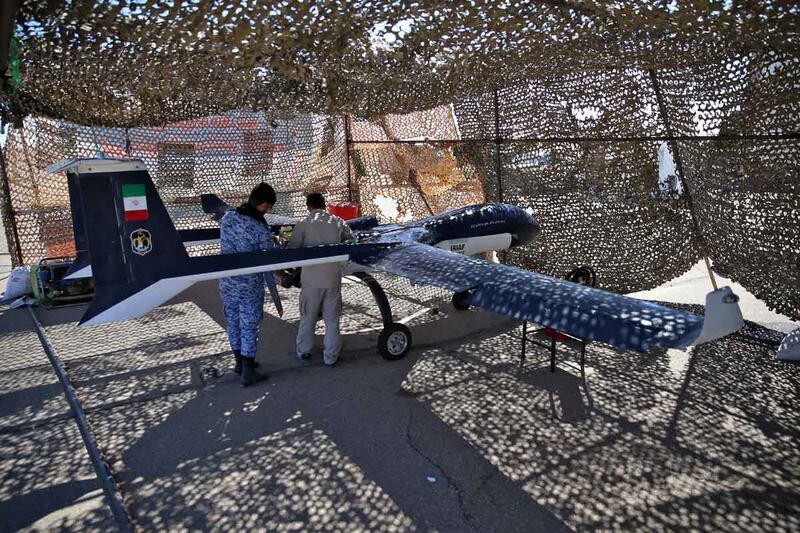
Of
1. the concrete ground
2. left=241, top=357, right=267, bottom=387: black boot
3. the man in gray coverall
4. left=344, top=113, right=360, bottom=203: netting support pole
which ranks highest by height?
left=344, top=113, right=360, bottom=203: netting support pole

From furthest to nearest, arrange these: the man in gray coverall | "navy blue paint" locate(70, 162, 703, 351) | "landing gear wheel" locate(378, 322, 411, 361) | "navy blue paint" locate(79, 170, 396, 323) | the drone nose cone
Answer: the drone nose cone, "landing gear wheel" locate(378, 322, 411, 361), the man in gray coverall, "navy blue paint" locate(79, 170, 396, 323), "navy blue paint" locate(70, 162, 703, 351)

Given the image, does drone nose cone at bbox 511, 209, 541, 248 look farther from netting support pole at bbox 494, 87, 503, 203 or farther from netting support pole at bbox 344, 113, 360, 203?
netting support pole at bbox 344, 113, 360, 203

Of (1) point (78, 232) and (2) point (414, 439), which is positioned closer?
(2) point (414, 439)

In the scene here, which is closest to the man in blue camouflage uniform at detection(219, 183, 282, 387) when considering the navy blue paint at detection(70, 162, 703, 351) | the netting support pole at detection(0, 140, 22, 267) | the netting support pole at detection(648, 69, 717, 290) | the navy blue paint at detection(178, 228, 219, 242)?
the navy blue paint at detection(70, 162, 703, 351)

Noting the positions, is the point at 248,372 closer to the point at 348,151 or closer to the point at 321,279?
the point at 321,279

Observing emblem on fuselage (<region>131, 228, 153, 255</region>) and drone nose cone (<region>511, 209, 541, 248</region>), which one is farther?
drone nose cone (<region>511, 209, 541, 248</region>)

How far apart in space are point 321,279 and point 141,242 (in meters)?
1.68

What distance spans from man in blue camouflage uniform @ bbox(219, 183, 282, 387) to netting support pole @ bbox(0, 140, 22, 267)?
18.3ft

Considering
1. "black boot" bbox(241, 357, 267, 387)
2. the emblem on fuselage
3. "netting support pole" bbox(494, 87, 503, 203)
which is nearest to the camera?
the emblem on fuselage

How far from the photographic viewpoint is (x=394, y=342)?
17.5ft

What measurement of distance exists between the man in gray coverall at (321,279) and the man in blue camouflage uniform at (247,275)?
47 centimetres

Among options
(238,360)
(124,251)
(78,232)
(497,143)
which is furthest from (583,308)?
(78,232)

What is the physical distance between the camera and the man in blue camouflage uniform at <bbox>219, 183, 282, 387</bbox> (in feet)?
14.8

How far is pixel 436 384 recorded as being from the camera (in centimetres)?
471
